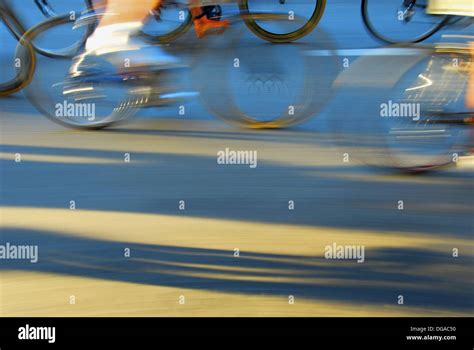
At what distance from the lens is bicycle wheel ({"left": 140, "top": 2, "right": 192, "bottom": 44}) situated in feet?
10.6

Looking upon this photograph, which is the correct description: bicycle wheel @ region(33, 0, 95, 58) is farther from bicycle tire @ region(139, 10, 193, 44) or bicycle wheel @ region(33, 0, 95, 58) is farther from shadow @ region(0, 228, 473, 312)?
shadow @ region(0, 228, 473, 312)

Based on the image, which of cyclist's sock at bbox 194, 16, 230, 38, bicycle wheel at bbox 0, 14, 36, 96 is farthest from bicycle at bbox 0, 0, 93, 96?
cyclist's sock at bbox 194, 16, 230, 38

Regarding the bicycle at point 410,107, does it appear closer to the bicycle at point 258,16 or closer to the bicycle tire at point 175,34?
the bicycle at point 258,16

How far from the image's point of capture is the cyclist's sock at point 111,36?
328 cm

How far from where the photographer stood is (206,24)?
3.25m

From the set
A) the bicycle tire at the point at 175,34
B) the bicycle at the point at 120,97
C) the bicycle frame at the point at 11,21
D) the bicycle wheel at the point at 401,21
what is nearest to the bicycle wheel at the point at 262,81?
the bicycle at the point at 120,97

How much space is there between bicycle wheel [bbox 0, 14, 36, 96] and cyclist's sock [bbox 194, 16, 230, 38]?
71 centimetres

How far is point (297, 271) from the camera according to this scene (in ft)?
10.8

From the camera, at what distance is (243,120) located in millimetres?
3287

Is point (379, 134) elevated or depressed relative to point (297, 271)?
elevated
